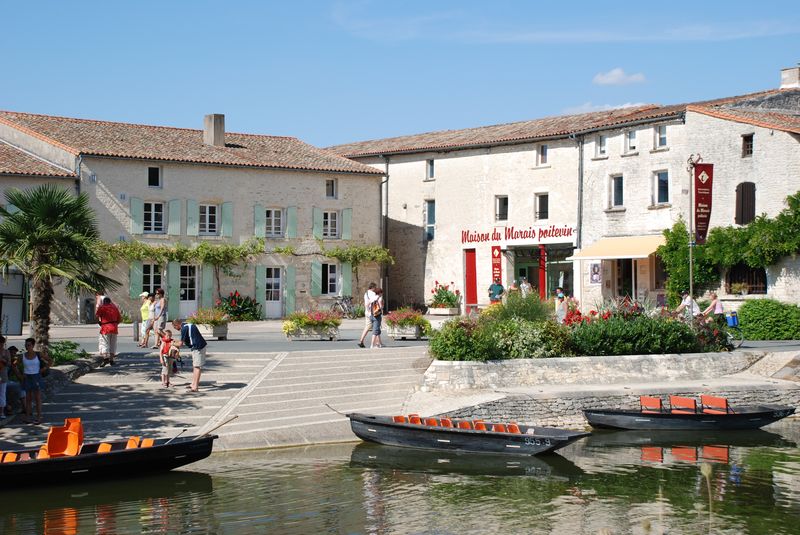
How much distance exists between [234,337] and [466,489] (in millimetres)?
16175

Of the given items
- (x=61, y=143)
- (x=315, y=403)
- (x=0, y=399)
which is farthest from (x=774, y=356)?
(x=61, y=143)

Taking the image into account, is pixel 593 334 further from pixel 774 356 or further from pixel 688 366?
pixel 774 356

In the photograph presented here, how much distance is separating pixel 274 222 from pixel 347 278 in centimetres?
410

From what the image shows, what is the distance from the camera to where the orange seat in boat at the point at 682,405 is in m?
23.1

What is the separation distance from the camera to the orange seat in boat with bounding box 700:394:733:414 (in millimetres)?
23078

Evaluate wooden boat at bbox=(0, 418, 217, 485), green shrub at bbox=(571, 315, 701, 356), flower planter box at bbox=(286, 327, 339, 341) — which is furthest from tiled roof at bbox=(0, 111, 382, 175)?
wooden boat at bbox=(0, 418, 217, 485)

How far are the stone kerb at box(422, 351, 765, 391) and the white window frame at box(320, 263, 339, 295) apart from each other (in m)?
20.7

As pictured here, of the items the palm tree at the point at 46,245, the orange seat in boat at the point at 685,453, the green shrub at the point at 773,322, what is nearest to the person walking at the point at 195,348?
the palm tree at the point at 46,245

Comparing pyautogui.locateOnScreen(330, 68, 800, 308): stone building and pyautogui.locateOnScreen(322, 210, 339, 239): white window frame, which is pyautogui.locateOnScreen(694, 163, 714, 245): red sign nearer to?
pyautogui.locateOnScreen(330, 68, 800, 308): stone building

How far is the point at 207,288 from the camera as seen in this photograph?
41531mm

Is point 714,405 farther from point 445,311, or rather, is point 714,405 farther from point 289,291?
point 289,291

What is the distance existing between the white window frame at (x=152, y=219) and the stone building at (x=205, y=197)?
0.04m

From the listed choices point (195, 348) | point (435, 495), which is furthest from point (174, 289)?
point (435, 495)

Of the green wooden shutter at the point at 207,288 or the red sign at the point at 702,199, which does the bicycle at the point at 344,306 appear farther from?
the red sign at the point at 702,199
